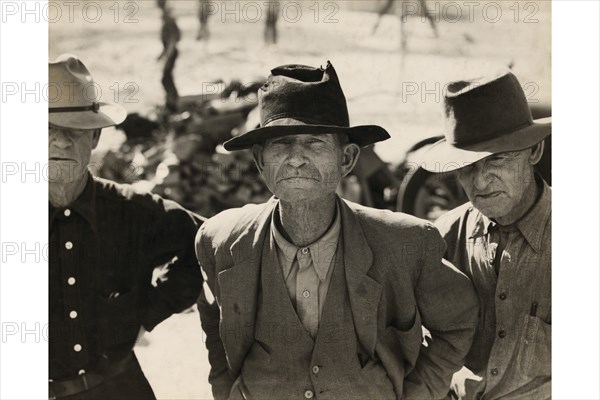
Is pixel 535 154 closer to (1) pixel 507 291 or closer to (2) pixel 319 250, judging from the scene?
(1) pixel 507 291

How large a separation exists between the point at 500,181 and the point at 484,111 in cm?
34

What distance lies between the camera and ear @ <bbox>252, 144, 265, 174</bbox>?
4449 mm

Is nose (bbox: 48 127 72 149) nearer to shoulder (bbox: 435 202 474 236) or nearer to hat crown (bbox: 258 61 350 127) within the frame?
hat crown (bbox: 258 61 350 127)

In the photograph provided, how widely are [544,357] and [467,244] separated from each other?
67 cm

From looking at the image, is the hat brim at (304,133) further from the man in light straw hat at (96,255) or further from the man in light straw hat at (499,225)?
the man in light straw hat at (96,255)

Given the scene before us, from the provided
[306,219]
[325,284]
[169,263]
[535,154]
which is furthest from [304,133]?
[535,154]

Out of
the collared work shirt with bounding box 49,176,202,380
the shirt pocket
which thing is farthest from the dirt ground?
the shirt pocket

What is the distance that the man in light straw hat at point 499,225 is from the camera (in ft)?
15.0

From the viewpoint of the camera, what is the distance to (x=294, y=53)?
4.60 metres

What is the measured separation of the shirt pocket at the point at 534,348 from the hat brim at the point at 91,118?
219cm

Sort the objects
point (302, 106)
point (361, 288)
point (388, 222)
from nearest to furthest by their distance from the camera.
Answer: point (302, 106)
point (361, 288)
point (388, 222)

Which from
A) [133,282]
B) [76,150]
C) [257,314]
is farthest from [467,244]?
[76,150]

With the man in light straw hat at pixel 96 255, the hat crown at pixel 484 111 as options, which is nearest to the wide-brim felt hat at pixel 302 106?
the hat crown at pixel 484 111

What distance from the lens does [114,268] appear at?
464 centimetres
